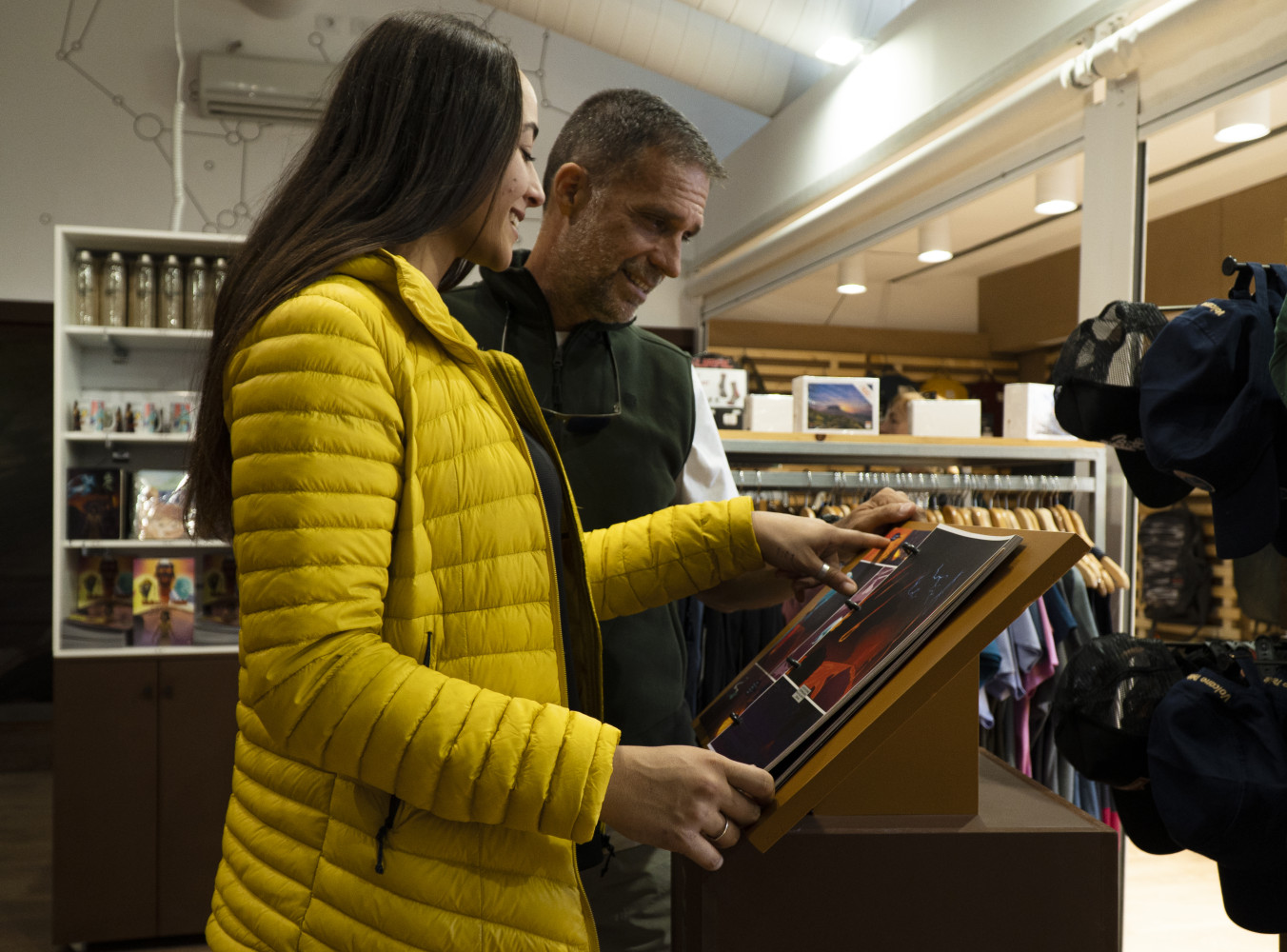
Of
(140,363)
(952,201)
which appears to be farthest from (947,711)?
(140,363)

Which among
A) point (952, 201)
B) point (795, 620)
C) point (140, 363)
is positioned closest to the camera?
point (795, 620)

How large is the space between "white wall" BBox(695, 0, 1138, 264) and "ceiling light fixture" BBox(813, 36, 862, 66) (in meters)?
0.06

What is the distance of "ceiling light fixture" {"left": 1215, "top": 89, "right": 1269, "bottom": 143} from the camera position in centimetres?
230

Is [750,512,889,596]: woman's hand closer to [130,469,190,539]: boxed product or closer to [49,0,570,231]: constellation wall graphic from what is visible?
[130,469,190,539]: boxed product

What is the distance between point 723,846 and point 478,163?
722 millimetres

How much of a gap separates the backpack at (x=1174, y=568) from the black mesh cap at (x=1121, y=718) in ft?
4.21

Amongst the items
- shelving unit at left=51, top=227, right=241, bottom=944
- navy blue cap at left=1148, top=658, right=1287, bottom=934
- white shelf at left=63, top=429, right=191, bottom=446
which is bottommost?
shelving unit at left=51, top=227, right=241, bottom=944

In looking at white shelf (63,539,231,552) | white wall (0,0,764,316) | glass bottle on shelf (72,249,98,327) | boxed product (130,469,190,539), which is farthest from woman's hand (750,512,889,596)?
white wall (0,0,764,316)

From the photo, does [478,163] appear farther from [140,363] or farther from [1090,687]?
[140,363]

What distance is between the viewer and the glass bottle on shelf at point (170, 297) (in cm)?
378

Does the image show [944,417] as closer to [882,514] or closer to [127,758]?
[882,514]

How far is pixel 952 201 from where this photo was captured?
12.0ft

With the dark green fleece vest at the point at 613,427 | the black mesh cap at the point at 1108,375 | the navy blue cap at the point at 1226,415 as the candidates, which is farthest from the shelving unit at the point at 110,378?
the navy blue cap at the point at 1226,415

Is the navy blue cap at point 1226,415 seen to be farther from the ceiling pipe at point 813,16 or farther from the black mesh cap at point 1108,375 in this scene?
the ceiling pipe at point 813,16
